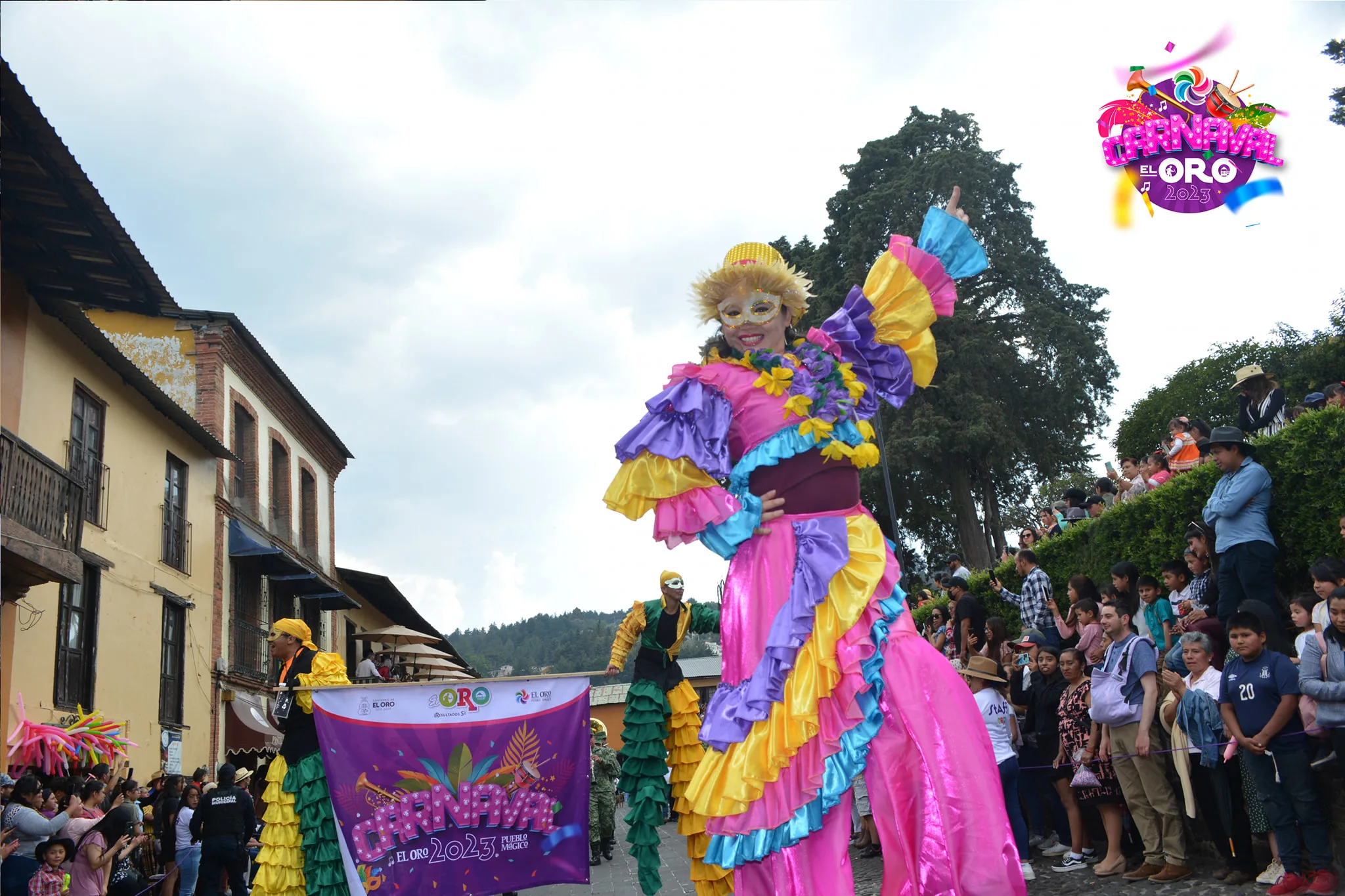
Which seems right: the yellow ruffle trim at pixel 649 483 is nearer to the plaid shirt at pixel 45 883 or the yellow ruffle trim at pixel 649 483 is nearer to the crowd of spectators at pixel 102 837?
the crowd of spectators at pixel 102 837

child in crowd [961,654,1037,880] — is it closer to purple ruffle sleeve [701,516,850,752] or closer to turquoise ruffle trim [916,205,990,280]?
turquoise ruffle trim [916,205,990,280]

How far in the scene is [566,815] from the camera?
673cm

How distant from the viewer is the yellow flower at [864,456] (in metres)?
4.02

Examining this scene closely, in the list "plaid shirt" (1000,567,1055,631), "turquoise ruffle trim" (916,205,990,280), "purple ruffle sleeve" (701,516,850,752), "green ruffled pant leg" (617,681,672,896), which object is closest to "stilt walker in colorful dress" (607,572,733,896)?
"green ruffled pant leg" (617,681,672,896)

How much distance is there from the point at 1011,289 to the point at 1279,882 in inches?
854

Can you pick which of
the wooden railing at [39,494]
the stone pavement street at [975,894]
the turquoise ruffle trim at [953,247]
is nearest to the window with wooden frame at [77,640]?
the wooden railing at [39,494]

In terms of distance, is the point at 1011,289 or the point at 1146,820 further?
the point at 1011,289

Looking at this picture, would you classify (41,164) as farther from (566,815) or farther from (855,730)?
(855,730)

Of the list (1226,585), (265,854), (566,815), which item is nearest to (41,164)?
(265,854)

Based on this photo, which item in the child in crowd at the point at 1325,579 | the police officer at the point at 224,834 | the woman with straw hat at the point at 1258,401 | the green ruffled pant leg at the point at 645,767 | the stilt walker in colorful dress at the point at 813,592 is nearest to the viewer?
the stilt walker in colorful dress at the point at 813,592

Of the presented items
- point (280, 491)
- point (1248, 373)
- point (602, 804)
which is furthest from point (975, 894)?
point (280, 491)

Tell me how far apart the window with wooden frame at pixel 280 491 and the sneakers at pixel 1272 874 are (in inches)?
896

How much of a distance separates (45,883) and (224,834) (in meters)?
1.76

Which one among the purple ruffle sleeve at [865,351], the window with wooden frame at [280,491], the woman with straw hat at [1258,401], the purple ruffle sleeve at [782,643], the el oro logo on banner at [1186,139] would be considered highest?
the window with wooden frame at [280,491]
